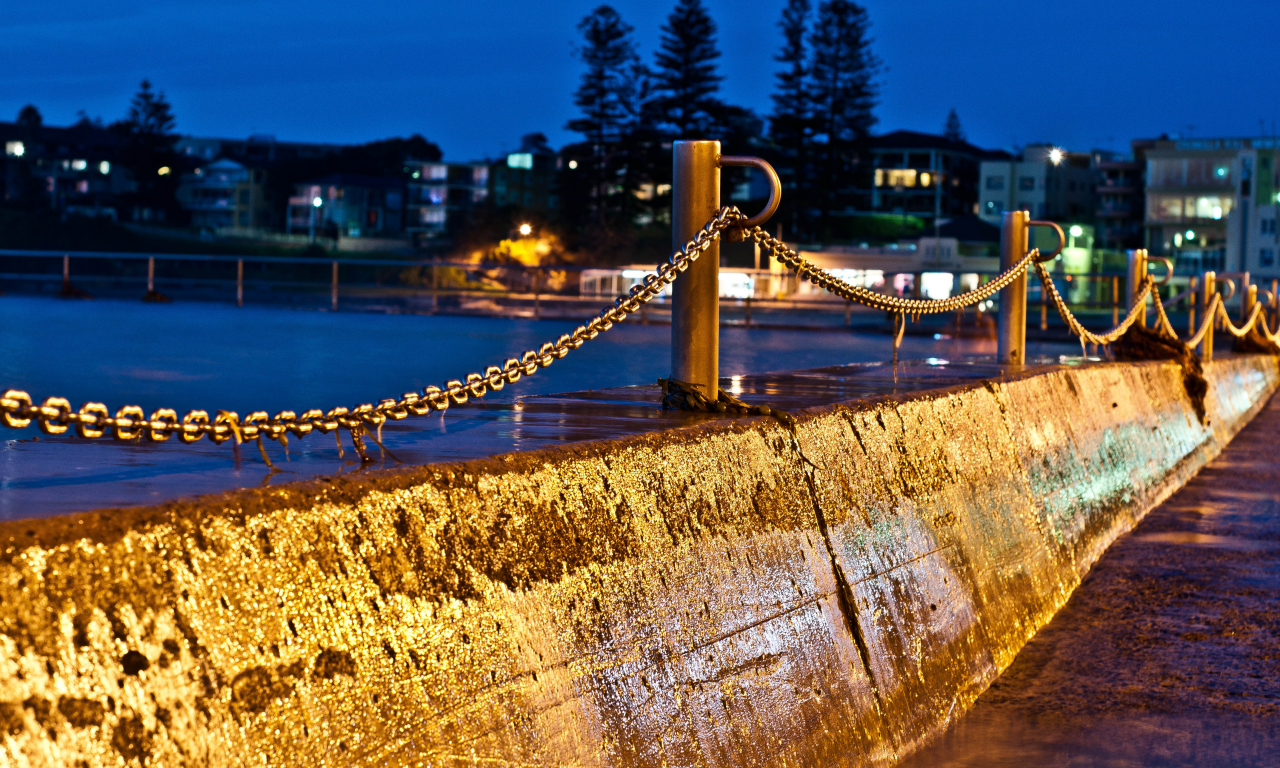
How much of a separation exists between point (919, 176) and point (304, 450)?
111 meters

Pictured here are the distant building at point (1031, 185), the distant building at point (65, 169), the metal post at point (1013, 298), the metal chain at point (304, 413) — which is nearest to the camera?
the metal chain at point (304, 413)

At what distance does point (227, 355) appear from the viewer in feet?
38.8

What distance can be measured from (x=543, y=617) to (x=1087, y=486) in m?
4.26

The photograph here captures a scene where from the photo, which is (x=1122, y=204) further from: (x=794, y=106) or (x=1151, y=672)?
(x=1151, y=672)

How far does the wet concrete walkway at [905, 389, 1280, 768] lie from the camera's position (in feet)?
11.7

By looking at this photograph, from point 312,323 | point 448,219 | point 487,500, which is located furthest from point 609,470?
point 448,219

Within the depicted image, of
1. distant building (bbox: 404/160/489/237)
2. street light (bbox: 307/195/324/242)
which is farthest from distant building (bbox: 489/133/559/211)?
street light (bbox: 307/195/324/242)

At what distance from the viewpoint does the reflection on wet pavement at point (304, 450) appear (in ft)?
6.84

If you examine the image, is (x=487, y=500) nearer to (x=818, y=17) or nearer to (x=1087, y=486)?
(x=1087, y=486)

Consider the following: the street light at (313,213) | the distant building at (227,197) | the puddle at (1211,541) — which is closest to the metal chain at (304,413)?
the puddle at (1211,541)

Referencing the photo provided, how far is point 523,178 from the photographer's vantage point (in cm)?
11356

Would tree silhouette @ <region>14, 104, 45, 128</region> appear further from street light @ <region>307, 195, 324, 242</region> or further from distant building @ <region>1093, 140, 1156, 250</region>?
distant building @ <region>1093, 140, 1156, 250</region>

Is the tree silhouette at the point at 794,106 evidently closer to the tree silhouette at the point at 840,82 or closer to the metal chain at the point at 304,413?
the tree silhouette at the point at 840,82

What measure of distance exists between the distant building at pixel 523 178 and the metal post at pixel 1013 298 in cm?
10418
